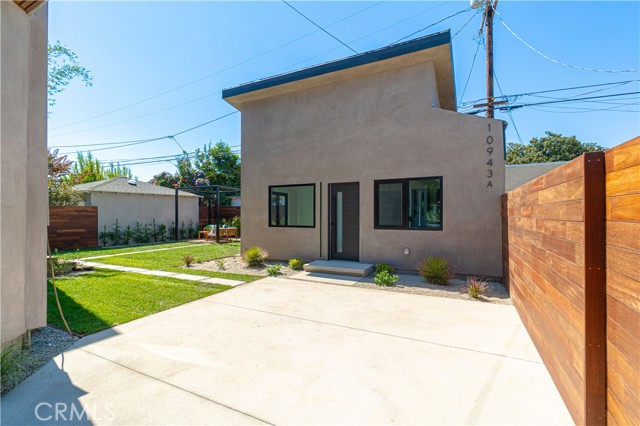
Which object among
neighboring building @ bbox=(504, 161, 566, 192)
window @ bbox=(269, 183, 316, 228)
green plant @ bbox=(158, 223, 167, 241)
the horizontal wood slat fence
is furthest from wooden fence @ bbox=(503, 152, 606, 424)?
green plant @ bbox=(158, 223, 167, 241)

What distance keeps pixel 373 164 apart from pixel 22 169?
21.8 ft

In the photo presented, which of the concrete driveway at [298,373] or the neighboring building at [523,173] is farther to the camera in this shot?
the neighboring building at [523,173]

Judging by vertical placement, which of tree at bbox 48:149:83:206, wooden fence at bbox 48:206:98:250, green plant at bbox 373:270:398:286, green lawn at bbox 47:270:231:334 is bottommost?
green lawn at bbox 47:270:231:334

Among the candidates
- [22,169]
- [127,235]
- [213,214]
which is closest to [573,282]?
[22,169]

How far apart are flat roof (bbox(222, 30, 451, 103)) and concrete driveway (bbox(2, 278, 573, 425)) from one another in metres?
5.95

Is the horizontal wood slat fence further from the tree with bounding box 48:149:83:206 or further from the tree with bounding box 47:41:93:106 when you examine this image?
the tree with bounding box 47:41:93:106

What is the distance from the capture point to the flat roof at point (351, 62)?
251 inches

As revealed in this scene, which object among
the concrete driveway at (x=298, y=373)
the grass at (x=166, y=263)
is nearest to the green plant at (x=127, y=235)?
the grass at (x=166, y=263)

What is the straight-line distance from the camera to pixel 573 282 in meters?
1.97

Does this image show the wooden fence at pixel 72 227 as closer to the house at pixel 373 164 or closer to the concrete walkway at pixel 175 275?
the concrete walkway at pixel 175 275

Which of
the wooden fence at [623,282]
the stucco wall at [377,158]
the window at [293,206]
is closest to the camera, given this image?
the wooden fence at [623,282]

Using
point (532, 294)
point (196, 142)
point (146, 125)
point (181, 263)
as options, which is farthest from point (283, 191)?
point (196, 142)

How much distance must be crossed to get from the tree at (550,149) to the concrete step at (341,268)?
95.7 feet

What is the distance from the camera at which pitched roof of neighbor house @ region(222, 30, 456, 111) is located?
6.53 meters
